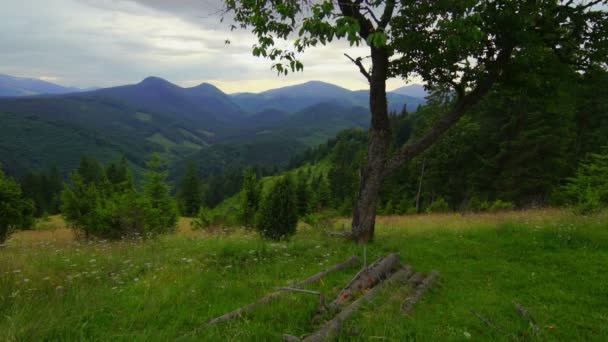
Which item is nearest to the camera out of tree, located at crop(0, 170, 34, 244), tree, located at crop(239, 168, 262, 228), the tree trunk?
the tree trunk

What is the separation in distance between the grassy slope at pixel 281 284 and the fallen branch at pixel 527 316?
0.41 ft

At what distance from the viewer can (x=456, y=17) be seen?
6.61 metres

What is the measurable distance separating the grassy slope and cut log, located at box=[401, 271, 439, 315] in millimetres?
122

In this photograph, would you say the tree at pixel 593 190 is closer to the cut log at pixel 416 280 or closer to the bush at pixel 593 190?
the bush at pixel 593 190

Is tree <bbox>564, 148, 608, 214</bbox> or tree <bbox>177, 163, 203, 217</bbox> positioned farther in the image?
tree <bbox>177, 163, 203, 217</bbox>

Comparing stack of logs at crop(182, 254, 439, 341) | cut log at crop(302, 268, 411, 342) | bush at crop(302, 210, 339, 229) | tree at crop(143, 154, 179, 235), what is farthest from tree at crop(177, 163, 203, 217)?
cut log at crop(302, 268, 411, 342)

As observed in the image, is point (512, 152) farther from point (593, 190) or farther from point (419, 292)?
point (419, 292)

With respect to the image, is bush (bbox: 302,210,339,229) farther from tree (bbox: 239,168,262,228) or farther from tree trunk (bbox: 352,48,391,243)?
tree (bbox: 239,168,262,228)

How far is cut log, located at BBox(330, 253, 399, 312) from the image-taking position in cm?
496

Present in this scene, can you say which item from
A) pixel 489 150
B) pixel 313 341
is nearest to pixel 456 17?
pixel 313 341

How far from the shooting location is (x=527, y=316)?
16.1ft

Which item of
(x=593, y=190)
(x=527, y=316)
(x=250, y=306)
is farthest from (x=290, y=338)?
(x=593, y=190)

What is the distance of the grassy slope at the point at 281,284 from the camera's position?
4168 mm

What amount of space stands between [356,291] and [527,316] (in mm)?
2628
